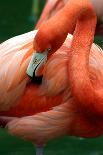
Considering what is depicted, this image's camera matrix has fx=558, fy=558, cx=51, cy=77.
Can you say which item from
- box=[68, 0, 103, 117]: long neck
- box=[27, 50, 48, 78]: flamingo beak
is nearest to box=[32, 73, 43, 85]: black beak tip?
box=[27, 50, 48, 78]: flamingo beak

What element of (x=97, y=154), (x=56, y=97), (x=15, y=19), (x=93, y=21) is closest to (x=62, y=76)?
(x=56, y=97)

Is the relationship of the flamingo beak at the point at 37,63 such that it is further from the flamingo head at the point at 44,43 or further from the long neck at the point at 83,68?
the long neck at the point at 83,68

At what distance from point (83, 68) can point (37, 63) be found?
32 cm

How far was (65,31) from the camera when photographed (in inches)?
127

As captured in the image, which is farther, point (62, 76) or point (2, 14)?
point (2, 14)

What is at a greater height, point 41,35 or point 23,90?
point 41,35

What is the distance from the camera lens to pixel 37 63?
321 centimetres

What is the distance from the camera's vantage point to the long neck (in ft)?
10.9

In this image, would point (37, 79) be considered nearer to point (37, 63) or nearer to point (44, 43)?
point (37, 63)

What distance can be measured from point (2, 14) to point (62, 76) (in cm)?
400

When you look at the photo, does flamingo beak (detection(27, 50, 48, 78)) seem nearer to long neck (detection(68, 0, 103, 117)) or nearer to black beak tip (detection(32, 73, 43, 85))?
black beak tip (detection(32, 73, 43, 85))

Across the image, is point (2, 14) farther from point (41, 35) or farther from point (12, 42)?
point (41, 35)

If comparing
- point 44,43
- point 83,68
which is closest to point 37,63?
point 44,43

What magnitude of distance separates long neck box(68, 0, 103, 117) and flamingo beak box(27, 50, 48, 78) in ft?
0.73
